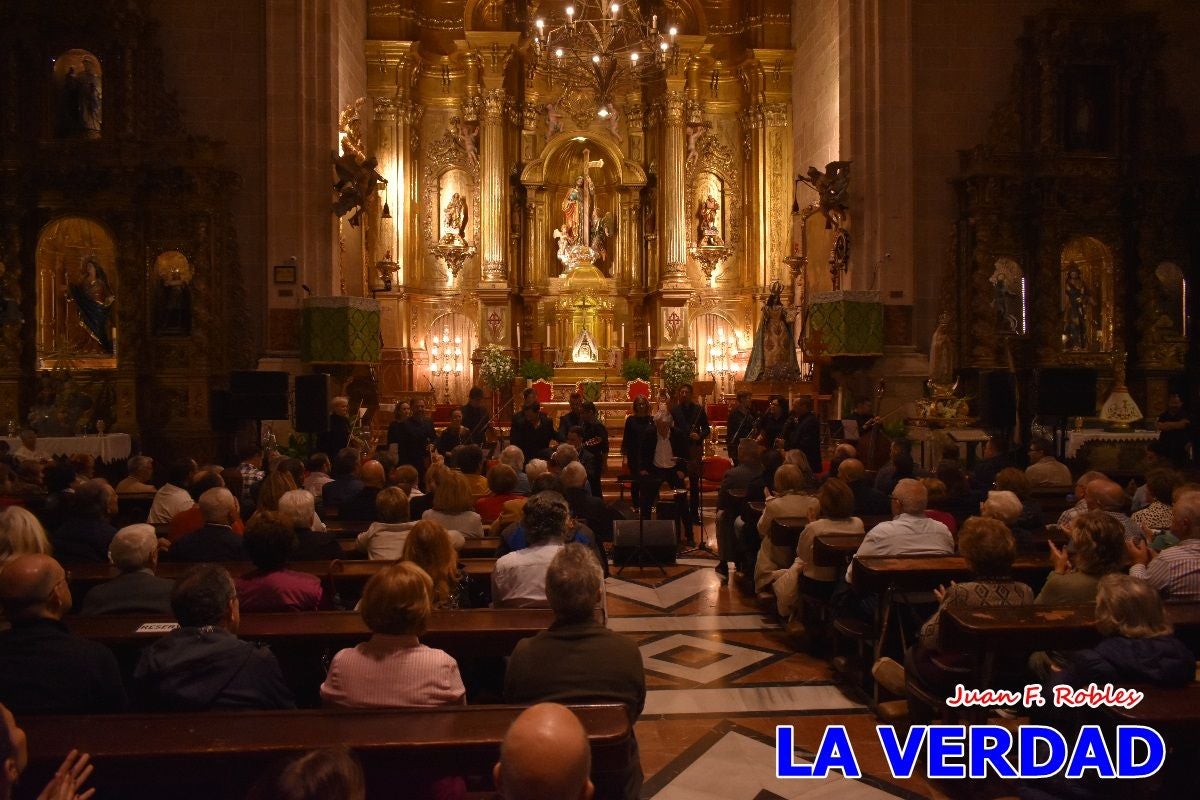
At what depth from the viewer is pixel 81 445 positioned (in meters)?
12.2

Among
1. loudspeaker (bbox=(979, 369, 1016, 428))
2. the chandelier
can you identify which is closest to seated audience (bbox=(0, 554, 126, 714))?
loudspeaker (bbox=(979, 369, 1016, 428))

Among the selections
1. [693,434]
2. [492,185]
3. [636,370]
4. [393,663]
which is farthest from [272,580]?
[492,185]

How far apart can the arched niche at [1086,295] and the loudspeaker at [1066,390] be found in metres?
4.84

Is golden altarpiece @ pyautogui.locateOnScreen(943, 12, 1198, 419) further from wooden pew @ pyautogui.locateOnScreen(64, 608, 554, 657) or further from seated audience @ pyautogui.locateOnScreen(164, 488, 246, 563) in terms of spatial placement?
wooden pew @ pyautogui.locateOnScreen(64, 608, 554, 657)

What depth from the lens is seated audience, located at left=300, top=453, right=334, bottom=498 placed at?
8.45 metres

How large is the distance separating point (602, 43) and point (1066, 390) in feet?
29.2

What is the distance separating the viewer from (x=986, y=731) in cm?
373

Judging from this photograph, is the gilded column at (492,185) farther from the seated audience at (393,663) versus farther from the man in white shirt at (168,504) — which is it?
the seated audience at (393,663)

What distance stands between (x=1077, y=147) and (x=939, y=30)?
270 cm

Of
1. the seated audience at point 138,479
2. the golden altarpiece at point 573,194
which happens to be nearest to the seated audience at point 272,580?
the seated audience at point 138,479

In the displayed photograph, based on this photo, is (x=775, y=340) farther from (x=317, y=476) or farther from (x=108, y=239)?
(x=108, y=239)

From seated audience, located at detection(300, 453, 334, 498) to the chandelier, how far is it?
8.35 metres

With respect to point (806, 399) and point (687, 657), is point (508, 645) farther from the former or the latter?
point (806, 399)

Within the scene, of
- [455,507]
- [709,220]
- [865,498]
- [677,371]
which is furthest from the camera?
[709,220]
